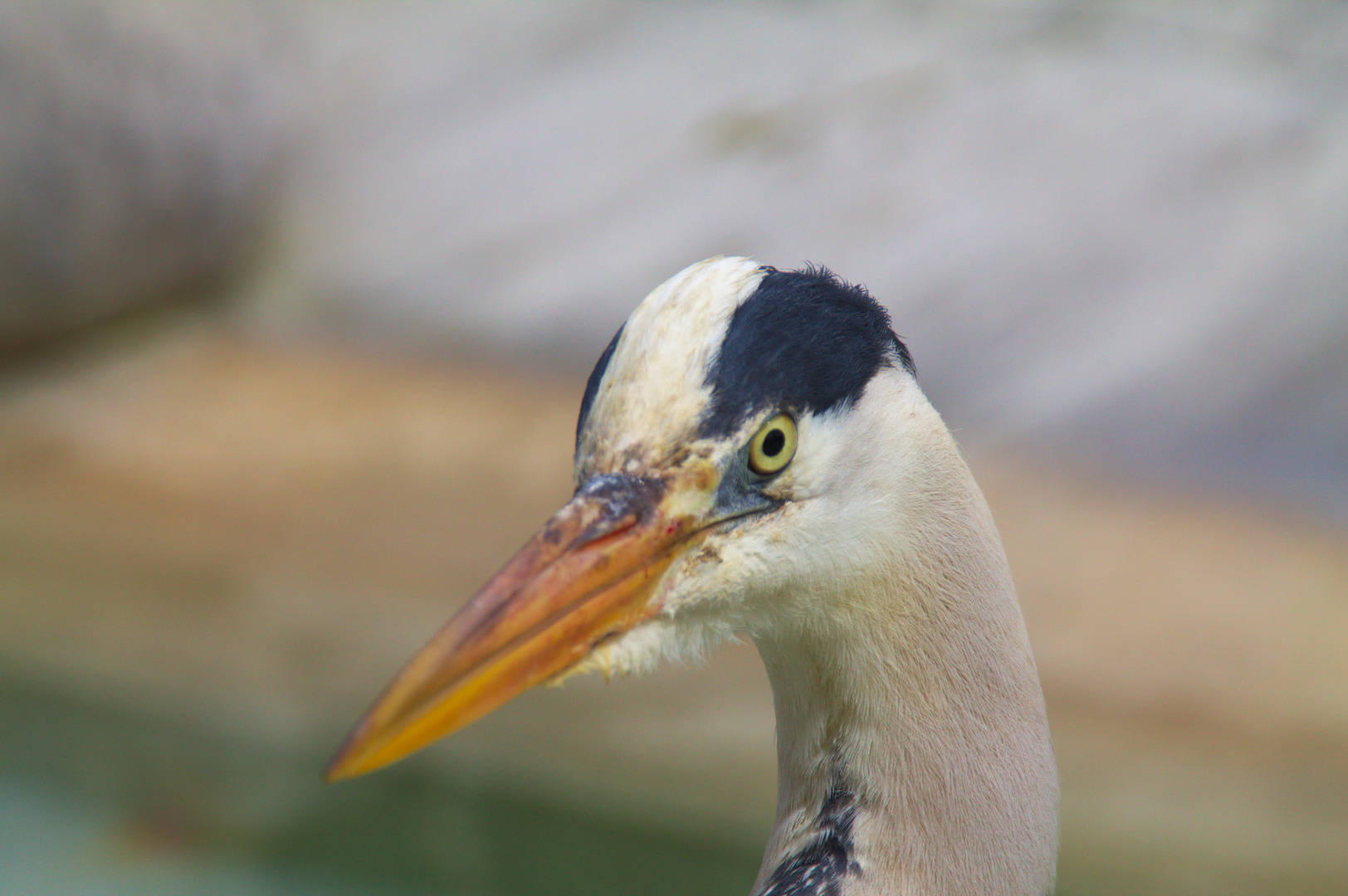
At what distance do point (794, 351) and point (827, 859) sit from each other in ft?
1.55

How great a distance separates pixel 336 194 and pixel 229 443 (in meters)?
1.01

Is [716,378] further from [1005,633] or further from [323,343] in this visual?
[323,343]

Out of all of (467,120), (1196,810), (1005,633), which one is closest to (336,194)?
(467,120)

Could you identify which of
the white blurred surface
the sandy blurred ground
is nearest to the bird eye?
the sandy blurred ground

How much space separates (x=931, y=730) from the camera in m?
1.09

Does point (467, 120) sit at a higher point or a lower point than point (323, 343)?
higher

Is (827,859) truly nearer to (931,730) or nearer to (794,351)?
(931,730)

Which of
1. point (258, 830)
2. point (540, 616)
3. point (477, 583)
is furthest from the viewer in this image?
point (477, 583)

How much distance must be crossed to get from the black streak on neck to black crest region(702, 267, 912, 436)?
0.38 m

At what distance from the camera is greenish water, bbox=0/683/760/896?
2840 millimetres

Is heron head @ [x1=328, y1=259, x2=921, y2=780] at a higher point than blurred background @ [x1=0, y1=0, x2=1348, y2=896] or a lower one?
lower

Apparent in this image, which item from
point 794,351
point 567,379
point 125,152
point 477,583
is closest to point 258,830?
point 477,583

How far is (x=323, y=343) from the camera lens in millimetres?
3629

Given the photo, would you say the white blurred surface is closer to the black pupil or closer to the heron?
the heron
